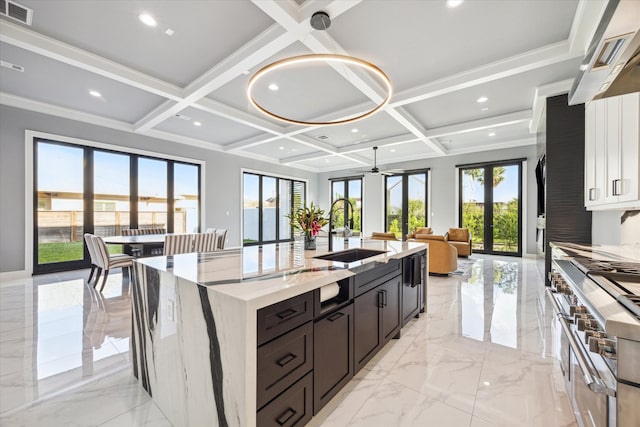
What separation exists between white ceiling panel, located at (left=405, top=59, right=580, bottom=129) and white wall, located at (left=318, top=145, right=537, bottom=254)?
2.69m

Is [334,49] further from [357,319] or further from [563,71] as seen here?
[563,71]

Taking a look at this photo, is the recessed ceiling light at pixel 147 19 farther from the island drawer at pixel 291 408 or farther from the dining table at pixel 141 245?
the island drawer at pixel 291 408

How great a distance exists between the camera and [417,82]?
161 inches

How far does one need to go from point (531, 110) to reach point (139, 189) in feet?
28.1

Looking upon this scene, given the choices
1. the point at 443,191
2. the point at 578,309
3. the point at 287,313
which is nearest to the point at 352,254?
the point at 287,313

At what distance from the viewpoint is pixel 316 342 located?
4.77 feet

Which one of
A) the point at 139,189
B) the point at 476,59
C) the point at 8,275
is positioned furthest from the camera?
the point at 139,189

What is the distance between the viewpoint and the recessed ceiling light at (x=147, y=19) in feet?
8.86

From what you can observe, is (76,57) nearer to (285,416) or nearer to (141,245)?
(141,245)

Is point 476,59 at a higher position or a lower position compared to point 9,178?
higher

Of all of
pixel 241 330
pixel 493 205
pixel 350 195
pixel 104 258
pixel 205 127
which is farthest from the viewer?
pixel 350 195

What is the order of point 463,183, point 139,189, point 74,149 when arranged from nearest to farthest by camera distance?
point 74,149, point 139,189, point 463,183

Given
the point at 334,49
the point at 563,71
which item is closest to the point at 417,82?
the point at 334,49

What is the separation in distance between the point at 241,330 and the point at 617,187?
2.65 metres
